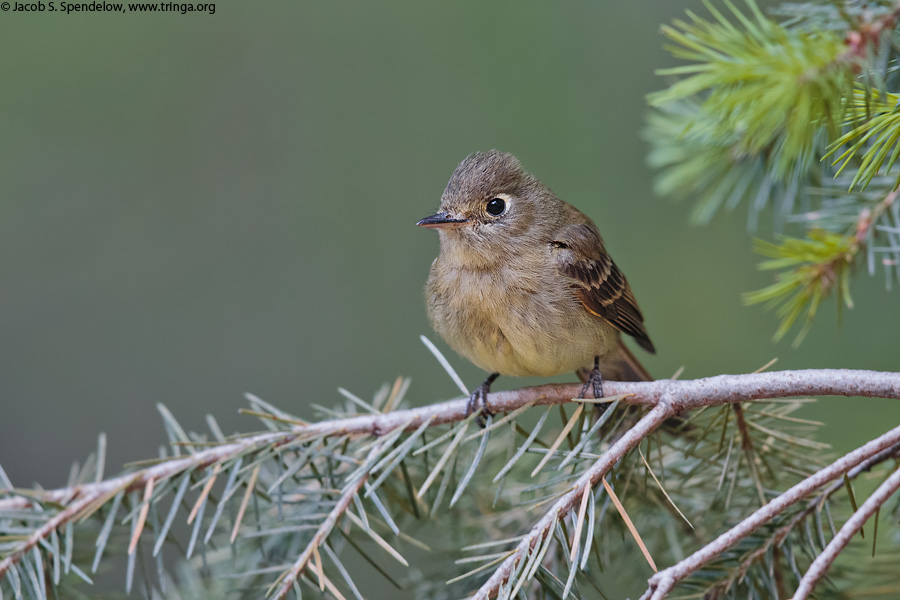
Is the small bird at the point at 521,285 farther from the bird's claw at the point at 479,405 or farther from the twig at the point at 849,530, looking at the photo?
the twig at the point at 849,530

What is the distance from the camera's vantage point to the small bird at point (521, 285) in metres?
2.47

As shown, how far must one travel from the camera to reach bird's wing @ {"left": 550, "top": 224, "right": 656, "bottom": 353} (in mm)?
2633

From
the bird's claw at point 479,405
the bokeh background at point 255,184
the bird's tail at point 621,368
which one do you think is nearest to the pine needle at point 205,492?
the bird's claw at point 479,405

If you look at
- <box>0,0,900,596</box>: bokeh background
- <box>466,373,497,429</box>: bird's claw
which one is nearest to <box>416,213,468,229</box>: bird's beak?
<box>466,373,497,429</box>: bird's claw

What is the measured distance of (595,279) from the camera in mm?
2686

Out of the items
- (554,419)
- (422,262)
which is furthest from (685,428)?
(422,262)

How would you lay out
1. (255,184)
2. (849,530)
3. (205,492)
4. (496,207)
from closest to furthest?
1. (849,530)
2. (205,492)
3. (496,207)
4. (255,184)

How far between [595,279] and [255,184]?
2930 millimetres

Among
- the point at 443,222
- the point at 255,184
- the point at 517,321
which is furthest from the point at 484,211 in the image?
the point at 255,184

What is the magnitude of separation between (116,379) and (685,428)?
3.84m

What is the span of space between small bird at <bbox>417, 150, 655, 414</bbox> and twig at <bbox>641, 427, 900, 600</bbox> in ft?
3.49

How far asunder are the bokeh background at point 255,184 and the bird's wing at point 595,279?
1662mm

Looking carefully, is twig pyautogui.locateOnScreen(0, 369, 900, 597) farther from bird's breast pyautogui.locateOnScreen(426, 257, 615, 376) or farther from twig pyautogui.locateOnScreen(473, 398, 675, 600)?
bird's breast pyautogui.locateOnScreen(426, 257, 615, 376)

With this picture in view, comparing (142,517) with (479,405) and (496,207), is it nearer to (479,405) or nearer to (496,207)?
(479,405)
